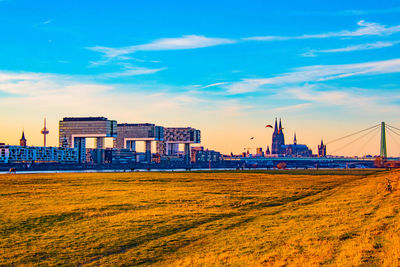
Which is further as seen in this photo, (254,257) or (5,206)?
(5,206)

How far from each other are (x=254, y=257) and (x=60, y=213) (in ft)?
51.9

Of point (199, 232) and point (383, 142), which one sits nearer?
point (199, 232)

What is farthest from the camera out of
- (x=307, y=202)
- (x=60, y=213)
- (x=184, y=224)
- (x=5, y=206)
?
(x=307, y=202)

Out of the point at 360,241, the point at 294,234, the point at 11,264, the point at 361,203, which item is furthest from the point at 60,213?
the point at 361,203

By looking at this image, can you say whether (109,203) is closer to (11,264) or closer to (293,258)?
(11,264)

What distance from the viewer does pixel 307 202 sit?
122ft

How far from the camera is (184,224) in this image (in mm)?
25672

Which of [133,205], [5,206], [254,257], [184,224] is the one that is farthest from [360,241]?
[5,206]

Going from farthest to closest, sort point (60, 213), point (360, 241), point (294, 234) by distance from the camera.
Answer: point (60, 213), point (294, 234), point (360, 241)

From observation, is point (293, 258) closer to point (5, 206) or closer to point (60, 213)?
point (60, 213)

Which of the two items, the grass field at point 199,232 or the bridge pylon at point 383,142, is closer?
the grass field at point 199,232

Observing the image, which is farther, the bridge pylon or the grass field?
the bridge pylon

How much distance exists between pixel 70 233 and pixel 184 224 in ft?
21.5

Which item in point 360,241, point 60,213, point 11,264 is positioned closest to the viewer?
point 11,264
